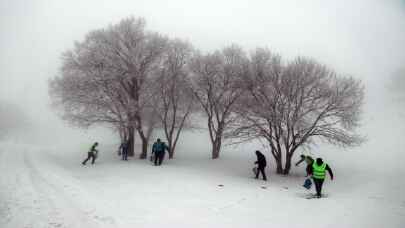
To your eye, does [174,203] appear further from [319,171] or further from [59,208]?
[319,171]

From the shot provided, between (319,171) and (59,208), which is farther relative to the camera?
(319,171)

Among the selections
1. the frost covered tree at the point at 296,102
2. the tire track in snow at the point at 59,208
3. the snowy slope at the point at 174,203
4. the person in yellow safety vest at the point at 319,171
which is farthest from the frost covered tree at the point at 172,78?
the person in yellow safety vest at the point at 319,171

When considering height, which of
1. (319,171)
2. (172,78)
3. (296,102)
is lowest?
(319,171)

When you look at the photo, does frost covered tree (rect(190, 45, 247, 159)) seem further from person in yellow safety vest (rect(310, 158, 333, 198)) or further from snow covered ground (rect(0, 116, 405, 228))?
person in yellow safety vest (rect(310, 158, 333, 198))

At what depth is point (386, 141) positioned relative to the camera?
97.9ft

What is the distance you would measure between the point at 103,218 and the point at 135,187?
400cm

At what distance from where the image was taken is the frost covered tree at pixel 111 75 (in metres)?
18.7

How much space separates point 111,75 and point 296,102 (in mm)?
13651

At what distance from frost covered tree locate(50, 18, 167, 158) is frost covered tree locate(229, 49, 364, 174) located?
8.03 metres

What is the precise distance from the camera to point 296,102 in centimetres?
1650

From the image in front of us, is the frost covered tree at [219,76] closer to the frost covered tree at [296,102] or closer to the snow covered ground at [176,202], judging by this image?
the frost covered tree at [296,102]

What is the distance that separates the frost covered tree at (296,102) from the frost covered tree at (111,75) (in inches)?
316

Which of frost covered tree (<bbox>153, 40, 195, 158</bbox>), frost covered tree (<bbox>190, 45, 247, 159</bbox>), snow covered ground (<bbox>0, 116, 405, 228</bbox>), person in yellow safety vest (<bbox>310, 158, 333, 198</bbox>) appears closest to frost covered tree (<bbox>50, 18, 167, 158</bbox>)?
frost covered tree (<bbox>153, 40, 195, 158</bbox>)

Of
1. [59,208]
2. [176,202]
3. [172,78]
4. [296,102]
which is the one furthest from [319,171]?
[172,78]
